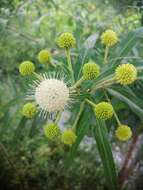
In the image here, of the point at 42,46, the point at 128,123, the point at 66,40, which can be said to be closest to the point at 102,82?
the point at 66,40

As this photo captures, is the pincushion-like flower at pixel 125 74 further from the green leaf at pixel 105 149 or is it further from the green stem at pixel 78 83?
the green leaf at pixel 105 149

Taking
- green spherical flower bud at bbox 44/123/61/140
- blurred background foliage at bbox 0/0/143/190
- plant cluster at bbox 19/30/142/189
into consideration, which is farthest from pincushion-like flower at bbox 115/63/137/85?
blurred background foliage at bbox 0/0/143/190

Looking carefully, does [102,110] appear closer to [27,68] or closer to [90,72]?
[90,72]

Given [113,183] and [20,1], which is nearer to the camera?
[113,183]

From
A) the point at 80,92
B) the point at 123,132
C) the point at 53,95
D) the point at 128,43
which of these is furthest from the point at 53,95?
the point at 128,43

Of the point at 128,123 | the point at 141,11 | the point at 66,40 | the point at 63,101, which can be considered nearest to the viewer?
the point at 63,101

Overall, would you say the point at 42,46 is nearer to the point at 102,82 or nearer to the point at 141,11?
the point at 141,11

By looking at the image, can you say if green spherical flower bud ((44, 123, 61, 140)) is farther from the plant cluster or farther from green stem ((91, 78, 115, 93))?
green stem ((91, 78, 115, 93))

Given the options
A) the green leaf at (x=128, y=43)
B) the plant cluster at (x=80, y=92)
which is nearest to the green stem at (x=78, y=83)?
the plant cluster at (x=80, y=92)
